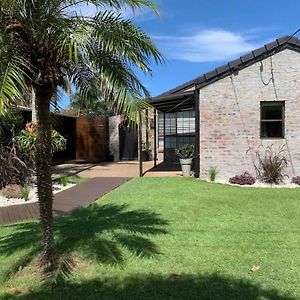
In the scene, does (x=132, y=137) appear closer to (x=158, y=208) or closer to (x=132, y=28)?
(x=158, y=208)

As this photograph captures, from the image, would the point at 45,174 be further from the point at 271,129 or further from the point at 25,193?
the point at 271,129

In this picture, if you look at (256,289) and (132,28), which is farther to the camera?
(132,28)

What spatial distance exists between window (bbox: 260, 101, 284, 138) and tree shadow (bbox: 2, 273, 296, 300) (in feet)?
33.9

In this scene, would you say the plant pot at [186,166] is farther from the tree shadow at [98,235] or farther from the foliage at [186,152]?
the tree shadow at [98,235]

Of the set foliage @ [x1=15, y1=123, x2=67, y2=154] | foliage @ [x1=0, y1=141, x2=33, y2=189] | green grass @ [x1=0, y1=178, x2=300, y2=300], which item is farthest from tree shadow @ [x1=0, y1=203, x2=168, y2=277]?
foliage @ [x1=15, y1=123, x2=67, y2=154]

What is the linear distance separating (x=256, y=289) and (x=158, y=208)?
505 cm

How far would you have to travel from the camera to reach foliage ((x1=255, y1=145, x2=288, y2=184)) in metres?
14.9

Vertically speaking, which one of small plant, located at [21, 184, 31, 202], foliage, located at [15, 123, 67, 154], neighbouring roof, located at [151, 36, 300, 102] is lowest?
small plant, located at [21, 184, 31, 202]

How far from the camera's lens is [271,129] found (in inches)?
611

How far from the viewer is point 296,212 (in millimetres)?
9867

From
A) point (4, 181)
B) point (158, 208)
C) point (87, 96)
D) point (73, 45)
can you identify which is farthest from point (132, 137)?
point (73, 45)

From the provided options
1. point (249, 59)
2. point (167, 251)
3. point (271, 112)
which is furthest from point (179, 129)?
point (167, 251)

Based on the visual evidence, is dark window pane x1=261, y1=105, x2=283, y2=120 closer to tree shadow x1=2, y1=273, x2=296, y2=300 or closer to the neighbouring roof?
the neighbouring roof

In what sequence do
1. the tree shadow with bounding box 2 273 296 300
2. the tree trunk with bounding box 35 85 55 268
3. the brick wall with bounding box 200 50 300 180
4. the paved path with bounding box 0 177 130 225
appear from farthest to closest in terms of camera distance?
the brick wall with bounding box 200 50 300 180 < the paved path with bounding box 0 177 130 225 < the tree trunk with bounding box 35 85 55 268 < the tree shadow with bounding box 2 273 296 300
